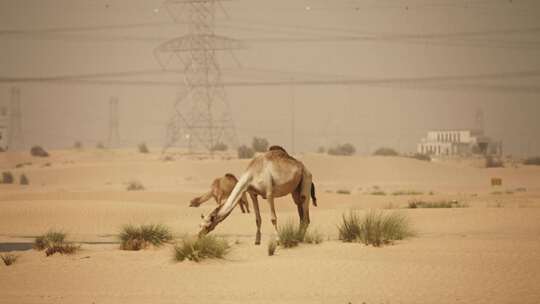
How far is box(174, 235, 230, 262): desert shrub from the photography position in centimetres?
1767

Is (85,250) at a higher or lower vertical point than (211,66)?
lower

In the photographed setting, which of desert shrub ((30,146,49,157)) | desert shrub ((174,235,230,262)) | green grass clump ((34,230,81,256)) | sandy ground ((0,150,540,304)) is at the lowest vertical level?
sandy ground ((0,150,540,304))

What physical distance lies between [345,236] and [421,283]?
240 inches

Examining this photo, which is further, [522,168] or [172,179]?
[522,168]

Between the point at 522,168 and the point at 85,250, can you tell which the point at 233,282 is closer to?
the point at 85,250

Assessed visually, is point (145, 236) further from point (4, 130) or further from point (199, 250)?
point (4, 130)

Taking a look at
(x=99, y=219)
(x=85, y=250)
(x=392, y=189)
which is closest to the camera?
(x=85, y=250)

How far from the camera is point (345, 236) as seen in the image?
21.1 meters

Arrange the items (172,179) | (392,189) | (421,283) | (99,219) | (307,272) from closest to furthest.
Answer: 1. (421,283)
2. (307,272)
3. (99,219)
4. (392,189)
5. (172,179)

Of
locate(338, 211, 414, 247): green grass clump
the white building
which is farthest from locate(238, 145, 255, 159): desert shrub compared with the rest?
locate(338, 211, 414, 247): green grass clump

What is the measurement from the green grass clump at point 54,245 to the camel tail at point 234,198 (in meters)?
3.34

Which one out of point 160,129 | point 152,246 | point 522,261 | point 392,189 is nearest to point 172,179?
point 392,189

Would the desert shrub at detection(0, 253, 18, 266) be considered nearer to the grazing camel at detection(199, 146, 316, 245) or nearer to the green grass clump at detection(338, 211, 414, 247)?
the grazing camel at detection(199, 146, 316, 245)

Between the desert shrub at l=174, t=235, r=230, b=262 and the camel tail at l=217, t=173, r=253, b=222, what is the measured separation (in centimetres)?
113
